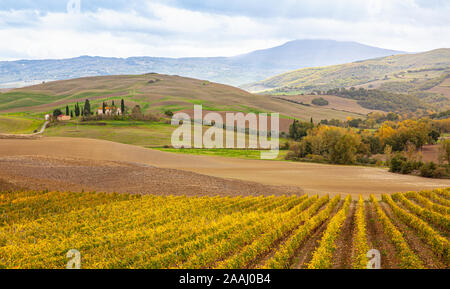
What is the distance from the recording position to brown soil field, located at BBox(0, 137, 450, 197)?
47.5 meters

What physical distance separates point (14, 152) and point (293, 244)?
5705 cm

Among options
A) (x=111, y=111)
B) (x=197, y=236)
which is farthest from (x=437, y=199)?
(x=111, y=111)

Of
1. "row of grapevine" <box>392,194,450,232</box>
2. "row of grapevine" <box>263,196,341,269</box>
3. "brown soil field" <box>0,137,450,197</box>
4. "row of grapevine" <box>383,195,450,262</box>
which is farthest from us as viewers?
"brown soil field" <box>0,137,450,197</box>

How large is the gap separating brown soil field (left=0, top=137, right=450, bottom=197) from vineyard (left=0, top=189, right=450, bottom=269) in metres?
13.4

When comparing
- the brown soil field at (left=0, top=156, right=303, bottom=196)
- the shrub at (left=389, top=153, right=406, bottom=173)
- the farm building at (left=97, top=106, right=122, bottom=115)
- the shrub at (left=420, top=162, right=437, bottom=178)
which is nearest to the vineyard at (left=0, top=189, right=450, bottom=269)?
the brown soil field at (left=0, top=156, right=303, bottom=196)

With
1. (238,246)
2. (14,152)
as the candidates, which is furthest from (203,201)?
(14,152)

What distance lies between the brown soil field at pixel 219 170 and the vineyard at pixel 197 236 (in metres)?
13.4

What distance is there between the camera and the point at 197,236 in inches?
757

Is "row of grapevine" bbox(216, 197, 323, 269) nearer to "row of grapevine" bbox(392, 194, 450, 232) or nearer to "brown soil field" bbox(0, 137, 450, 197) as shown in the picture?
"row of grapevine" bbox(392, 194, 450, 232)

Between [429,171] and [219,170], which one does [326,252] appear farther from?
[429,171]

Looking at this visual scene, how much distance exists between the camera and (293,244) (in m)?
17.3

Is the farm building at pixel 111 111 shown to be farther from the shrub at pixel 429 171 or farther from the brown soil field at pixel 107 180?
the shrub at pixel 429 171
